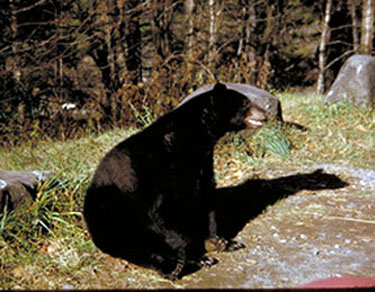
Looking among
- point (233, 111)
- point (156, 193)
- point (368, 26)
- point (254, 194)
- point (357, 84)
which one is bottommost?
point (254, 194)

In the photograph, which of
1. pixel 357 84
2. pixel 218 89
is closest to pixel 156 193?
pixel 218 89

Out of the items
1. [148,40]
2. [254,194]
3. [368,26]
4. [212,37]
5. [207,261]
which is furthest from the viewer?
[148,40]

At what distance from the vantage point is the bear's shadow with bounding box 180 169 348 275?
488 centimetres

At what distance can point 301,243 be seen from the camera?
434cm

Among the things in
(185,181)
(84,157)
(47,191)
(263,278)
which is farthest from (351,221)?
(84,157)

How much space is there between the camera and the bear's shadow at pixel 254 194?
16.0 feet

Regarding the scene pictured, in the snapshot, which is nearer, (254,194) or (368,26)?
(254,194)

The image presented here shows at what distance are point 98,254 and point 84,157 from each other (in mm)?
2555

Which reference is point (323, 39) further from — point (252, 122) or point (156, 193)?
point (156, 193)

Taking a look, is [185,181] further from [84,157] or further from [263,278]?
[84,157]

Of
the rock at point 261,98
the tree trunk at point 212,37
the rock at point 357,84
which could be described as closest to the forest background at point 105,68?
the tree trunk at point 212,37

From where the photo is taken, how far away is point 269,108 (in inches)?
295

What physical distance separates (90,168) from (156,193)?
2343mm

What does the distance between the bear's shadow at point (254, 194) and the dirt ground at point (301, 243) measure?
27mm
